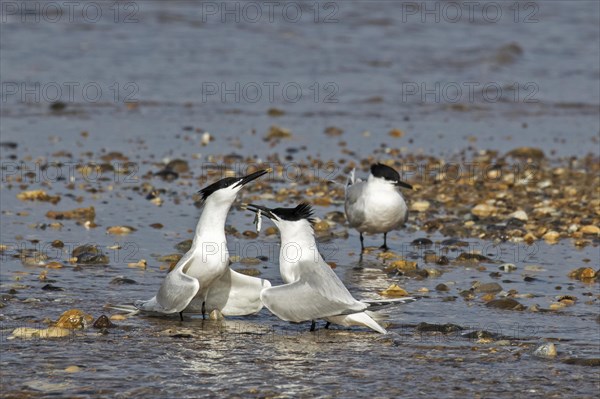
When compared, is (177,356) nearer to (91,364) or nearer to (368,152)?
(91,364)

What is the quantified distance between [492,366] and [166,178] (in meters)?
6.17

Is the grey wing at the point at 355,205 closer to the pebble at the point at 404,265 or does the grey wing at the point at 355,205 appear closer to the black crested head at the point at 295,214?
the pebble at the point at 404,265

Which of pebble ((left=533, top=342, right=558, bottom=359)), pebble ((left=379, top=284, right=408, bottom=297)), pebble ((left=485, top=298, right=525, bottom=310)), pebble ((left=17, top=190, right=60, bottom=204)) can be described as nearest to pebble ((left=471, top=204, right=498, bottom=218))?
pebble ((left=379, top=284, right=408, bottom=297))

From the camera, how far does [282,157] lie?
12.6 m

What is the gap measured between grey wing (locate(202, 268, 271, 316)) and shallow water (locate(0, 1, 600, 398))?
0.52 ft

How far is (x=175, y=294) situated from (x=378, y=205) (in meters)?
2.89

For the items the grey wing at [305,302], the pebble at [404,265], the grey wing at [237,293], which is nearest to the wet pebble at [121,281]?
the grey wing at [237,293]

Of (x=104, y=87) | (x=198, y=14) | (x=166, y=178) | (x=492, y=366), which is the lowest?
(x=492, y=366)

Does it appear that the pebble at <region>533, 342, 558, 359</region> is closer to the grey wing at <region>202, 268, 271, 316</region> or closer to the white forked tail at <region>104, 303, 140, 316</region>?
the grey wing at <region>202, 268, 271, 316</region>

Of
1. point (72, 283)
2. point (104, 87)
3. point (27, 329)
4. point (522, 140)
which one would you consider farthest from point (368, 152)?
point (27, 329)

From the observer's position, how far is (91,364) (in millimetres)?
5605

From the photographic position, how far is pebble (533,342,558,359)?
5945mm

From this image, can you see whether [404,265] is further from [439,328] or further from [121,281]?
[121,281]

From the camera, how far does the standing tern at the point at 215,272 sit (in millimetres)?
6684
